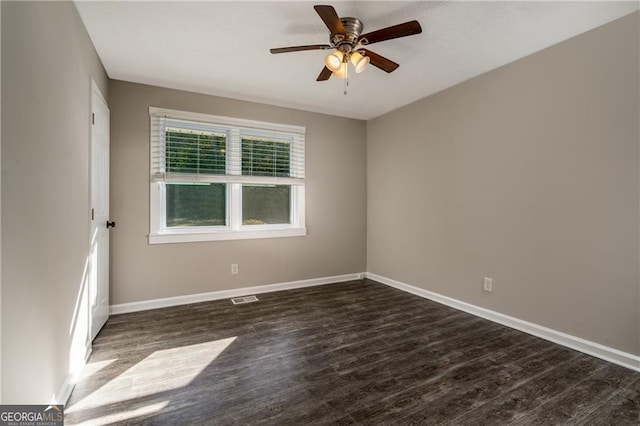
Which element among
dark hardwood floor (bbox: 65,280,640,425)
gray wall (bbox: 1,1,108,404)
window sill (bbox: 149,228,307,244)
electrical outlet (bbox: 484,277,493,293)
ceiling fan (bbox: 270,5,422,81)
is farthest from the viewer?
window sill (bbox: 149,228,307,244)

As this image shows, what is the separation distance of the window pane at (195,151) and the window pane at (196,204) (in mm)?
196

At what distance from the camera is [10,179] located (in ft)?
4.11

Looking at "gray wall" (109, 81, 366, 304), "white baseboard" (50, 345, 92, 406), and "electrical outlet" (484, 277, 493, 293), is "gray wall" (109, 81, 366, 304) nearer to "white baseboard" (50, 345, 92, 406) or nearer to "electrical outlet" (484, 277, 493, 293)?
"white baseboard" (50, 345, 92, 406)

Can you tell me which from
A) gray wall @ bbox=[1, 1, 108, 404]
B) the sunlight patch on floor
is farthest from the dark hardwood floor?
gray wall @ bbox=[1, 1, 108, 404]

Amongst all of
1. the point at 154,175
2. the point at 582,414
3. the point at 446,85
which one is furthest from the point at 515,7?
the point at 154,175

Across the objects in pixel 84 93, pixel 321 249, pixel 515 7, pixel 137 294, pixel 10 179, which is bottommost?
pixel 137 294

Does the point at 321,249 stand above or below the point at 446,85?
below

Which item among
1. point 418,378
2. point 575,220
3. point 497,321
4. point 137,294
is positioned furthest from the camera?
point 137,294

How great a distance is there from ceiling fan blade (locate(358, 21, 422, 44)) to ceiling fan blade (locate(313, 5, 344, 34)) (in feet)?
0.61

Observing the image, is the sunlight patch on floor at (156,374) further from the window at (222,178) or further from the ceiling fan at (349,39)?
the ceiling fan at (349,39)

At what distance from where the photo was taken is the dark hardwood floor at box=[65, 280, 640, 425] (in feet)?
5.64

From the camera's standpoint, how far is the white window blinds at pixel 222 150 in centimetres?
350

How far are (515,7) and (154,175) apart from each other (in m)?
3.62

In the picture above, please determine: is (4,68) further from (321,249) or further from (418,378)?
(321,249)
